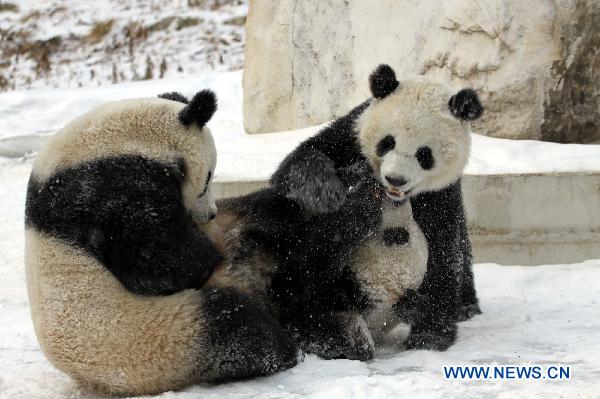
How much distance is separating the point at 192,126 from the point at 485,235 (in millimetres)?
3358

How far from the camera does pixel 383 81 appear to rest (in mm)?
4043

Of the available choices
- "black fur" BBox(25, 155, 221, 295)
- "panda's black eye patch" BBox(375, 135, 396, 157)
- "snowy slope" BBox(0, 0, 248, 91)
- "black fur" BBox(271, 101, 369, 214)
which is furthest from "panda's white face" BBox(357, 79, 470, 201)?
"snowy slope" BBox(0, 0, 248, 91)

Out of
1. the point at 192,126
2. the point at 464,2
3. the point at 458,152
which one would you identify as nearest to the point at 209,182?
Answer: the point at 192,126

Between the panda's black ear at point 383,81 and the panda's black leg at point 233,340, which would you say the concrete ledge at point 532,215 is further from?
the panda's black leg at point 233,340

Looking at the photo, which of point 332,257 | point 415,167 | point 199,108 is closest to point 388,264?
point 332,257

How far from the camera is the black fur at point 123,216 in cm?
325

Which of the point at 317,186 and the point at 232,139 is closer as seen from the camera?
the point at 317,186

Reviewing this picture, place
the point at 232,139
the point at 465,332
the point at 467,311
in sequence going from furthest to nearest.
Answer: the point at 232,139 → the point at 467,311 → the point at 465,332

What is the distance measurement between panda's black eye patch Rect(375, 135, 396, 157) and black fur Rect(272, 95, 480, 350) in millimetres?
191

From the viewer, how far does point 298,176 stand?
13.1ft

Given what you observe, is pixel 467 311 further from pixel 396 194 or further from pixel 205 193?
pixel 205 193

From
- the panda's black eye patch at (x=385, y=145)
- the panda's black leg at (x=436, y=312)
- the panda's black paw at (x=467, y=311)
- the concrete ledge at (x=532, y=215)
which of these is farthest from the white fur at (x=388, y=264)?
the concrete ledge at (x=532, y=215)

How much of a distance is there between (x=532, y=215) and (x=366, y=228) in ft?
8.50

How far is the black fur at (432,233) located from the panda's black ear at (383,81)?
0.22m
